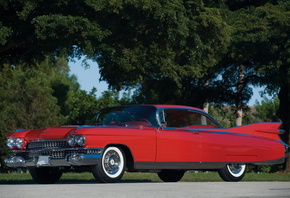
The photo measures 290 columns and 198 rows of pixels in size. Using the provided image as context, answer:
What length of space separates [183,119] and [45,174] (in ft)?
9.59

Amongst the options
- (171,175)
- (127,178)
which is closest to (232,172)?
(171,175)

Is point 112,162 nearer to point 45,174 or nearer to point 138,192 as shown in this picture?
point 45,174

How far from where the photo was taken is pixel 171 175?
1460 centimetres

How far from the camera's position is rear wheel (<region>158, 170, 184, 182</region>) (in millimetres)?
14508

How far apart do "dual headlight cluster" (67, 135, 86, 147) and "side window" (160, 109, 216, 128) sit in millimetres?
1814

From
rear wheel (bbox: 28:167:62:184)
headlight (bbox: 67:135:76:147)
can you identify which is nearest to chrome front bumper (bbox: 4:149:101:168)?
headlight (bbox: 67:135:76:147)

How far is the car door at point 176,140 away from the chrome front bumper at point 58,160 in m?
1.42

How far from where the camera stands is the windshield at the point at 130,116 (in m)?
12.6

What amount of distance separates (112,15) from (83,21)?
1.64 meters

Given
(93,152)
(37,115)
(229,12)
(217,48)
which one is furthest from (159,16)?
(37,115)

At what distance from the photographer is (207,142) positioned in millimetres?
13102

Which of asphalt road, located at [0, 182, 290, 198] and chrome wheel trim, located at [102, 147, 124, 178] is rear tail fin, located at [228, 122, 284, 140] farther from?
asphalt road, located at [0, 182, 290, 198]

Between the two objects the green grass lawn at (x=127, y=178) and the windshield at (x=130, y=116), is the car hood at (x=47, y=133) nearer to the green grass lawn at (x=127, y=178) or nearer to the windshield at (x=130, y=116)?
the windshield at (x=130, y=116)

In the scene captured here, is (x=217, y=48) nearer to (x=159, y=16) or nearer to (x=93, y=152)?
(x=159, y=16)
